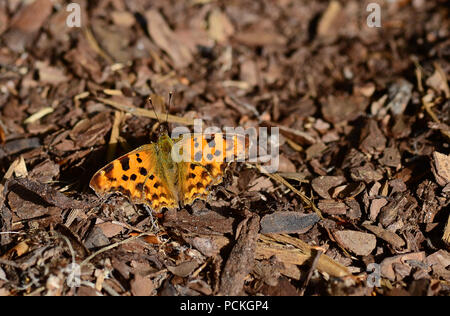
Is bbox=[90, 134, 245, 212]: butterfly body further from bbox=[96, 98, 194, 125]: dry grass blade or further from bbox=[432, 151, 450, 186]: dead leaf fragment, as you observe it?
bbox=[432, 151, 450, 186]: dead leaf fragment

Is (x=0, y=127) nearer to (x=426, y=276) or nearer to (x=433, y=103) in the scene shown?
(x=426, y=276)

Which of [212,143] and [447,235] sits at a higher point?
[212,143]

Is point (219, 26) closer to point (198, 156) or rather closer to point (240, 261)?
point (198, 156)

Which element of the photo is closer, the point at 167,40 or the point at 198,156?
the point at 198,156

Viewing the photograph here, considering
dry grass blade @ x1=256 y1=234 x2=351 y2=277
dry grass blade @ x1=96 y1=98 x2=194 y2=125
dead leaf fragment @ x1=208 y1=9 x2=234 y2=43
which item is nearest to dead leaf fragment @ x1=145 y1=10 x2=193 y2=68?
dead leaf fragment @ x1=208 y1=9 x2=234 y2=43

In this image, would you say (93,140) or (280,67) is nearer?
(93,140)

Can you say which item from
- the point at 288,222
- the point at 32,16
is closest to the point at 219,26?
the point at 32,16

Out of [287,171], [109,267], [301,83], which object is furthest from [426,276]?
[301,83]
